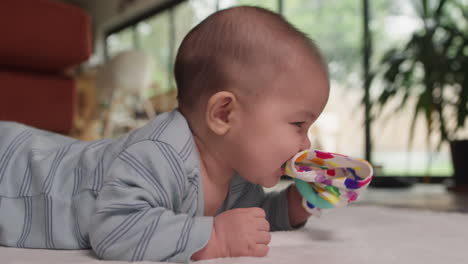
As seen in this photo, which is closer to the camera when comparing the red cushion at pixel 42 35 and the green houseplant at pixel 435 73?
the red cushion at pixel 42 35

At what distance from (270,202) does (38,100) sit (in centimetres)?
104

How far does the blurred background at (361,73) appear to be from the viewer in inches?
69.8

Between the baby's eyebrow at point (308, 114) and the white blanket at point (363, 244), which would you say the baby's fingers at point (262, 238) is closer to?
the white blanket at point (363, 244)

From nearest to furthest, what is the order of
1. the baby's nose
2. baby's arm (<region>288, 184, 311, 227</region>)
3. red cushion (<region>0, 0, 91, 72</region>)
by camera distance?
the baby's nose < baby's arm (<region>288, 184, 311, 227</region>) < red cushion (<region>0, 0, 91, 72</region>)

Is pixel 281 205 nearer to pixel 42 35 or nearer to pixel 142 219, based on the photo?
pixel 142 219

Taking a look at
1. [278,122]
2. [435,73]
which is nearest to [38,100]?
[278,122]

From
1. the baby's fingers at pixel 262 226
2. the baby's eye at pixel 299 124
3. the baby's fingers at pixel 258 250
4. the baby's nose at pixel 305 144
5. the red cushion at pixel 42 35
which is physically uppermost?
the red cushion at pixel 42 35

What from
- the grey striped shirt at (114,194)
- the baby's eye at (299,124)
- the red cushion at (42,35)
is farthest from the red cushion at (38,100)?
the baby's eye at (299,124)

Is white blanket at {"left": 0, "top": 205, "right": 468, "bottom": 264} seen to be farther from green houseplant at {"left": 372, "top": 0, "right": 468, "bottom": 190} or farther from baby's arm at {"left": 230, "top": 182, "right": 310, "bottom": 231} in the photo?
green houseplant at {"left": 372, "top": 0, "right": 468, "bottom": 190}

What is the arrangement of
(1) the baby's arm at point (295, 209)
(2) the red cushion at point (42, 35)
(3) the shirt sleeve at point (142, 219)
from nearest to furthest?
(3) the shirt sleeve at point (142, 219) < (1) the baby's arm at point (295, 209) < (2) the red cushion at point (42, 35)

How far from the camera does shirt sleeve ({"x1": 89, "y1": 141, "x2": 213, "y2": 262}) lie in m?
0.52

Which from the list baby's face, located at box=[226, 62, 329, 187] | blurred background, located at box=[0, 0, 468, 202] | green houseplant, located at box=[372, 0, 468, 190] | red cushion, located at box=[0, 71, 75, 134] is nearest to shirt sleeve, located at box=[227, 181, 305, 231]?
baby's face, located at box=[226, 62, 329, 187]

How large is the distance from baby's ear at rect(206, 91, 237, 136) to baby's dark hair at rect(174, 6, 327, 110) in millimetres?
14

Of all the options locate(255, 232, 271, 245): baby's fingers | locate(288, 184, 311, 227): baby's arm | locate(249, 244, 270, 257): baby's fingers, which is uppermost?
locate(255, 232, 271, 245): baby's fingers
